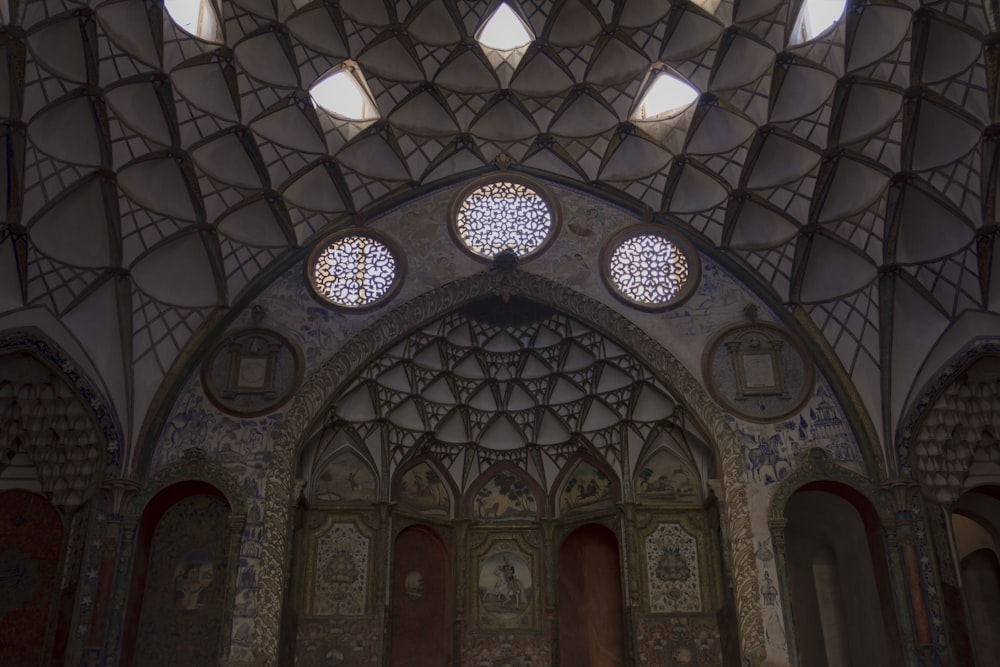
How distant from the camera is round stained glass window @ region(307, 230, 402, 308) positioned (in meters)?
19.7

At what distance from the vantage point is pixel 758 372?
18.7 metres

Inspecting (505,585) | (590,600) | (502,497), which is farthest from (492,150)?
(590,600)

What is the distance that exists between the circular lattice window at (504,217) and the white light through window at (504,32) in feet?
9.23

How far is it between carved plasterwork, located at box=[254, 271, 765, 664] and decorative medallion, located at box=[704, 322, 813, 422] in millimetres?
491

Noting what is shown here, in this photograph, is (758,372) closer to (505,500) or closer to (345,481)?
(505,500)

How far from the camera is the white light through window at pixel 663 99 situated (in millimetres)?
19422

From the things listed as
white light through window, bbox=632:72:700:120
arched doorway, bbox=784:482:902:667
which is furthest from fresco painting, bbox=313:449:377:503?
white light through window, bbox=632:72:700:120

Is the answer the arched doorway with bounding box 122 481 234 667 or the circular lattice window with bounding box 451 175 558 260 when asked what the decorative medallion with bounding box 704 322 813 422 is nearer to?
the circular lattice window with bounding box 451 175 558 260

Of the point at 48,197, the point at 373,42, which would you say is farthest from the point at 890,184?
the point at 48,197

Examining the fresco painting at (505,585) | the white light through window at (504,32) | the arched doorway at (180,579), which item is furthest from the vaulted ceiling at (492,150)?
the fresco painting at (505,585)

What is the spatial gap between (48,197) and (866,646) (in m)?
17.4

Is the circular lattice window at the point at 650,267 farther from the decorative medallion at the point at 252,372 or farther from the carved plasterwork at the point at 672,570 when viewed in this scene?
the decorative medallion at the point at 252,372

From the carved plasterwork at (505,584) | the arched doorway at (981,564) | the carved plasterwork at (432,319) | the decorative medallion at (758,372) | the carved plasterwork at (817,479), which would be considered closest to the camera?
the carved plasterwork at (432,319)

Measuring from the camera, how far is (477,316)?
830 inches
